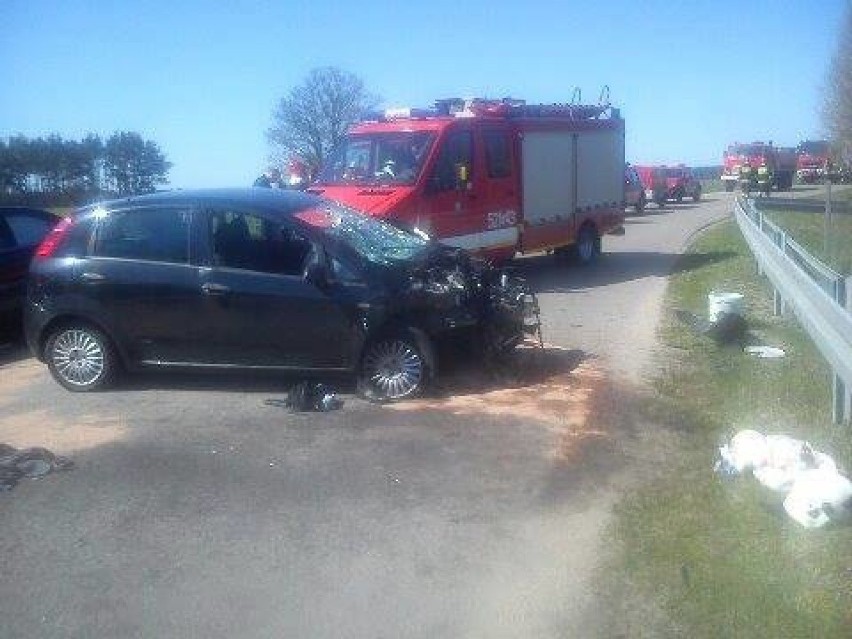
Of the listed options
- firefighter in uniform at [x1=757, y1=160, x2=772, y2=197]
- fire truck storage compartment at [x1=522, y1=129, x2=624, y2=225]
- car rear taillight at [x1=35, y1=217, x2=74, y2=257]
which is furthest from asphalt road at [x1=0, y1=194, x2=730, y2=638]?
firefighter in uniform at [x1=757, y1=160, x2=772, y2=197]

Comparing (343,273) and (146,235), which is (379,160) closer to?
(146,235)

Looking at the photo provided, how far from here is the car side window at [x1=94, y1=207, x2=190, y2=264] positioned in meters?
8.14

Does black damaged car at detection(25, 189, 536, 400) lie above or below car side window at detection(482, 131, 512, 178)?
below

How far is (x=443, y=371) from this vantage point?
8.23 meters

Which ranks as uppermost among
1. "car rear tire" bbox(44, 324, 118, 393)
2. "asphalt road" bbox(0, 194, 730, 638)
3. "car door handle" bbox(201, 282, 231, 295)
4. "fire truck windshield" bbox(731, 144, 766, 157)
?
"fire truck windshield" bbox(731, 144, 766, 157)

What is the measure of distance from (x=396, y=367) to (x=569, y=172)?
31.1 feet

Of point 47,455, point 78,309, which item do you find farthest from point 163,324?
point 47,455

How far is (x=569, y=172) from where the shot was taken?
16.4 m

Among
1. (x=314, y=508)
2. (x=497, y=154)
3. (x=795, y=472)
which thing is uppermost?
(x=497, y=154)

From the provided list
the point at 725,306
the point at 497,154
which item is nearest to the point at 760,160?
the point at 497,154

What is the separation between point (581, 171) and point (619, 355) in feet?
26.9

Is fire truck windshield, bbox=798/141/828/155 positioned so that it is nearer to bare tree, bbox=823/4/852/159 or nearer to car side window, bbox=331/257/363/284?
bare tree, bbox=823/4/852/159

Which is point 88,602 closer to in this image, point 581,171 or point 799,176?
point 581,171

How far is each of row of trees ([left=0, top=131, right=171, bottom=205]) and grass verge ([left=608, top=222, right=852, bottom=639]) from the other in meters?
33.3
